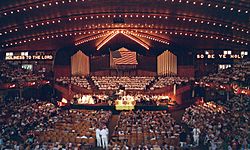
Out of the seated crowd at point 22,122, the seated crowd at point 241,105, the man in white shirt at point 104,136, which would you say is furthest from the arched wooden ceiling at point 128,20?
the man in white shirt at point 104,136

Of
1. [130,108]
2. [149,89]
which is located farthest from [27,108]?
[149,89]

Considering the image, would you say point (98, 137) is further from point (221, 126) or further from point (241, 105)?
point (241, 105)

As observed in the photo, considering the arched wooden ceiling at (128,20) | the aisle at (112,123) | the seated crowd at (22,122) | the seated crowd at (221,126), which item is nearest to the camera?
the seated crowd at (221,126)

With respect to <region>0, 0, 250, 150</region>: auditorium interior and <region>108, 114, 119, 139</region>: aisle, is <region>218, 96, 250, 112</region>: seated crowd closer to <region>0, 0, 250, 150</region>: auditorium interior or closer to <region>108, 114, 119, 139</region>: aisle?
<region>0, 0, 250, 150</region>: auditorium interior

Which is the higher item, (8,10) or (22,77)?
(8,10)

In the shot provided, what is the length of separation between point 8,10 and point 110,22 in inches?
422

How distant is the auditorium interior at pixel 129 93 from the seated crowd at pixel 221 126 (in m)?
0.07

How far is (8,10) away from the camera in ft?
122

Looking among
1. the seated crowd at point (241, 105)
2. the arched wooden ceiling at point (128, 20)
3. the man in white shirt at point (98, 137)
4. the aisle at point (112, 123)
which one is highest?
the arched wooden ceiling at point (128, 20)

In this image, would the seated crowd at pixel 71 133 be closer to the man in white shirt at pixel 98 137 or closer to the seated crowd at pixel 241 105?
the man in white shirt at pixel 98 137

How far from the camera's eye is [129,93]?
160ft

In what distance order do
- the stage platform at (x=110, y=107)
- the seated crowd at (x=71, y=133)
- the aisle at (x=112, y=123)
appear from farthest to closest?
the stage platform at (x=110, y=107) → the aisle at (x=112, y=123) → the seated crowd at (x=71, y=133)

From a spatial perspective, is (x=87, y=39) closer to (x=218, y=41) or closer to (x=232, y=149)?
(x=218, y=41)

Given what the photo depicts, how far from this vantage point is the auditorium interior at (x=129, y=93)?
26.6m
